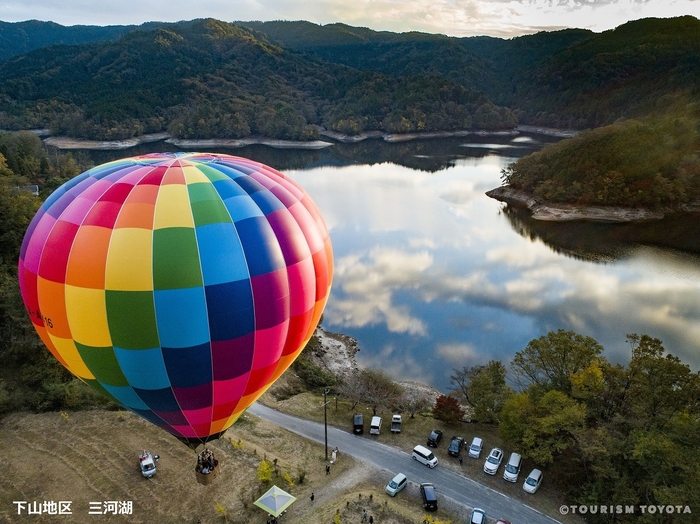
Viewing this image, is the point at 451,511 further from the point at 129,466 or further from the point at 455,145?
the point at 455,145

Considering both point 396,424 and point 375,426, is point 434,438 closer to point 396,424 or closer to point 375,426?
point 396,424

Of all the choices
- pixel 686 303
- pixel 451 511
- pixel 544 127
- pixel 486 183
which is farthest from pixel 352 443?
pixel 544 127

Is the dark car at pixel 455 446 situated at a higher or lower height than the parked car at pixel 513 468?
lower

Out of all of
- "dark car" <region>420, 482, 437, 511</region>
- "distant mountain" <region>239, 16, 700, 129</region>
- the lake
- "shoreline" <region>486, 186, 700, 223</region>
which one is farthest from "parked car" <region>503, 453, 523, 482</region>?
"distant mountain" <region>239, 16, 700, 129</region>

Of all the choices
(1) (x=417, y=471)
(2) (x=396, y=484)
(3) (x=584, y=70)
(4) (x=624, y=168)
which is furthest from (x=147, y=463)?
(3) (x=584, y=70)

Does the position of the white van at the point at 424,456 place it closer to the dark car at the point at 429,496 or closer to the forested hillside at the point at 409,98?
the dark car at the point at 429,496

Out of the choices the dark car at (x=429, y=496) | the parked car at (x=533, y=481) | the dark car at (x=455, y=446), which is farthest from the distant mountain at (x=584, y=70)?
the dark car at (x=429, y=496)

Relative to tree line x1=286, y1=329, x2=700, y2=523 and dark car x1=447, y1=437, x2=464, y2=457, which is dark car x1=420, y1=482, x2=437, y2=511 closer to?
dark car x1=447, y1=437, x2=464, y2=457

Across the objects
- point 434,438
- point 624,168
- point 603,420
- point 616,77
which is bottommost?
point 434,438
